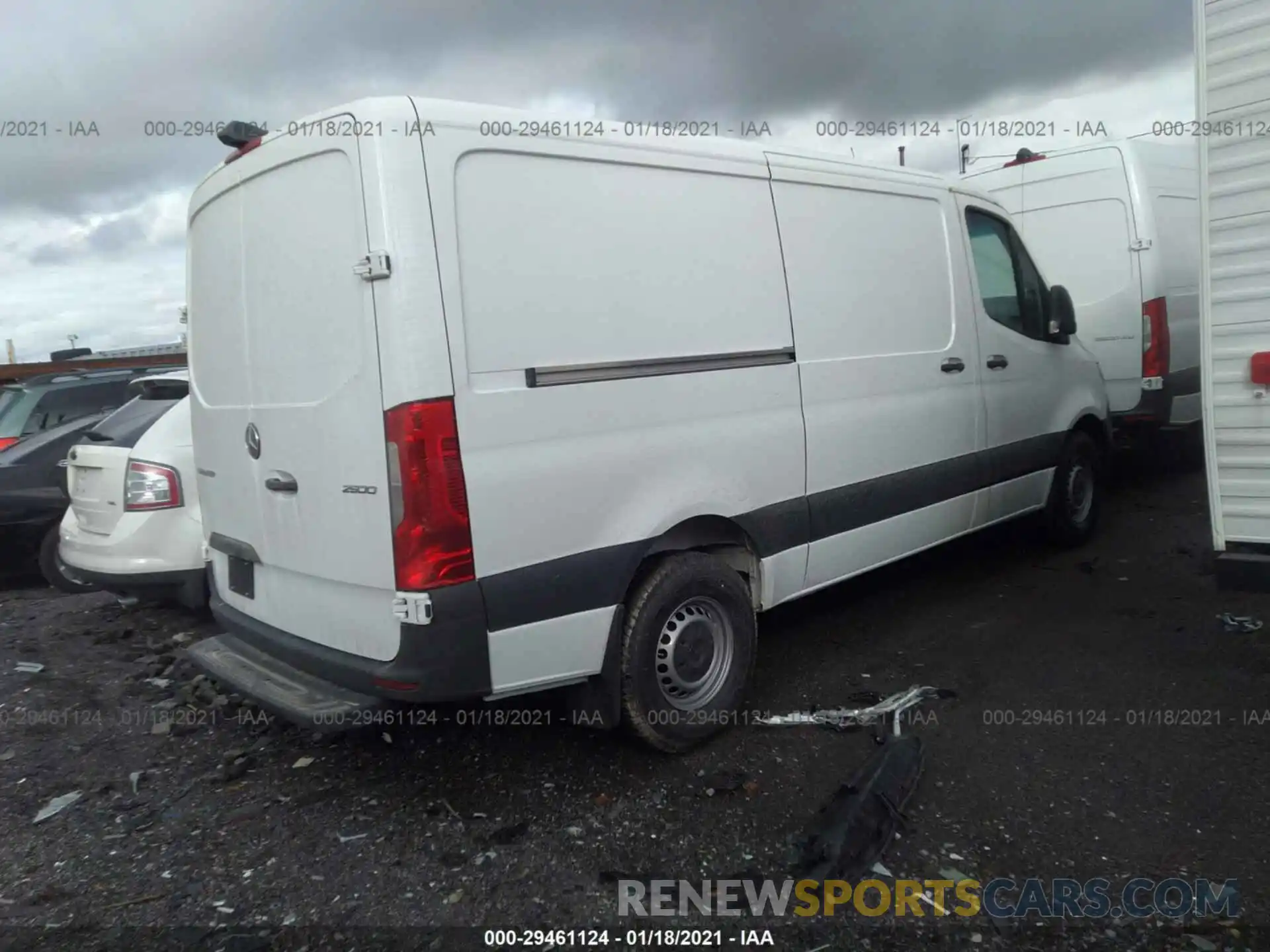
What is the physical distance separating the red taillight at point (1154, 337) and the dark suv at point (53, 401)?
765 centimetres

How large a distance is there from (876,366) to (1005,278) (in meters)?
1.63

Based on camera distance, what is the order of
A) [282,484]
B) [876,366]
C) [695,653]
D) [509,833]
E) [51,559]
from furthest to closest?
1. [51,559]
2. [876,366]
3. [695,653]
4. [282,484]
5. [509,833]

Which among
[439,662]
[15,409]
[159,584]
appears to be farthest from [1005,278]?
[15,409]

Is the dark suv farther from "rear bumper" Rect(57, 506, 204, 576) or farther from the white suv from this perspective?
"rear bumper" Rect(57, 506, 204, 576)

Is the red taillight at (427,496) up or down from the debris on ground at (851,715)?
up

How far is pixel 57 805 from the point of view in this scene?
3.84 m

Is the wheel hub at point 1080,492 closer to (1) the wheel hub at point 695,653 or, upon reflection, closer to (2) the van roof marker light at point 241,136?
(1) the wheel hub at point 695,653

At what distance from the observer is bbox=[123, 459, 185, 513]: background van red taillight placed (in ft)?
17.2

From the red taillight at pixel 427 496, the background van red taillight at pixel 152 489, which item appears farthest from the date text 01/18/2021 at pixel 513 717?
the background van red taillight at pixel 152 489

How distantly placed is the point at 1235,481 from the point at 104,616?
636cm

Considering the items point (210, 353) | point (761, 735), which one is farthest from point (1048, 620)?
point (210, 353)

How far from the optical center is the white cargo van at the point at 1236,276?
3.48 metres

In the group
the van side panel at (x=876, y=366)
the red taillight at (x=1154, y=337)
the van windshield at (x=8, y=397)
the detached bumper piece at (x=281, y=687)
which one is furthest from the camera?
the red taillight at (x=1154, y=337)

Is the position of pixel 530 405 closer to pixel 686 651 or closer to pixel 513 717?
pixel 686 651
